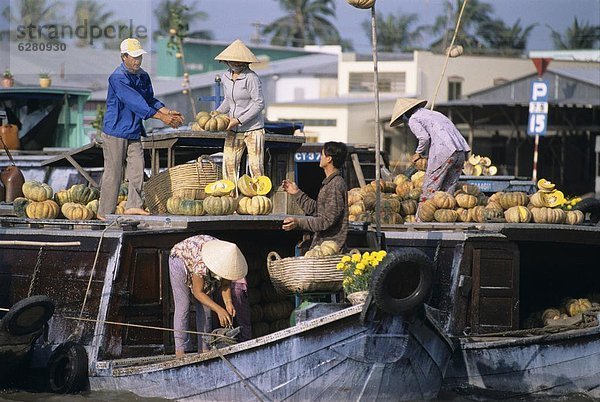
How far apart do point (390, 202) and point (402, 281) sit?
3216mm

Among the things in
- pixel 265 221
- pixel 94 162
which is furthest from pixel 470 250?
pixel 94 162

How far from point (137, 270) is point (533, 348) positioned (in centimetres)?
320

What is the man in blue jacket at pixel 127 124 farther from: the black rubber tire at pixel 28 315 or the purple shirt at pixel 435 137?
the purple shirt at pixel 435 137

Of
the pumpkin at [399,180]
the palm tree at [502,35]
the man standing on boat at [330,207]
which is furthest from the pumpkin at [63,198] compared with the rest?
the palm tree at [502,35]

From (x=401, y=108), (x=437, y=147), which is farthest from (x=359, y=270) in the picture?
(x=401, y=108)

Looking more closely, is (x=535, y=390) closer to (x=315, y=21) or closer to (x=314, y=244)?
(x=314, y=244)

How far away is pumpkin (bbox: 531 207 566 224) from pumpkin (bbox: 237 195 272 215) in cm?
244

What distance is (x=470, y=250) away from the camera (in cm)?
944

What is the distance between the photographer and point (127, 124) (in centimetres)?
995

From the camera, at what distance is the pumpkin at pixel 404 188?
11483mm

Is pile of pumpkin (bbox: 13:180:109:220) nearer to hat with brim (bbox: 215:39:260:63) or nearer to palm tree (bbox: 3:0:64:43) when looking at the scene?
hat with brim (bbox: 215:39:260:63)

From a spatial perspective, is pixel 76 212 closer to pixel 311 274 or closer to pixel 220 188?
pixel 220 188

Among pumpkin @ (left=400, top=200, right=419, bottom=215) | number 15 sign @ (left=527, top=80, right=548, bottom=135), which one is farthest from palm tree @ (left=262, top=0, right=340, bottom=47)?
pumpkin @ (left=400, top=200, right=419, bottom=215)

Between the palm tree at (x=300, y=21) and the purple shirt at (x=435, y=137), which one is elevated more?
the palm tree at (x=300, y=21)
